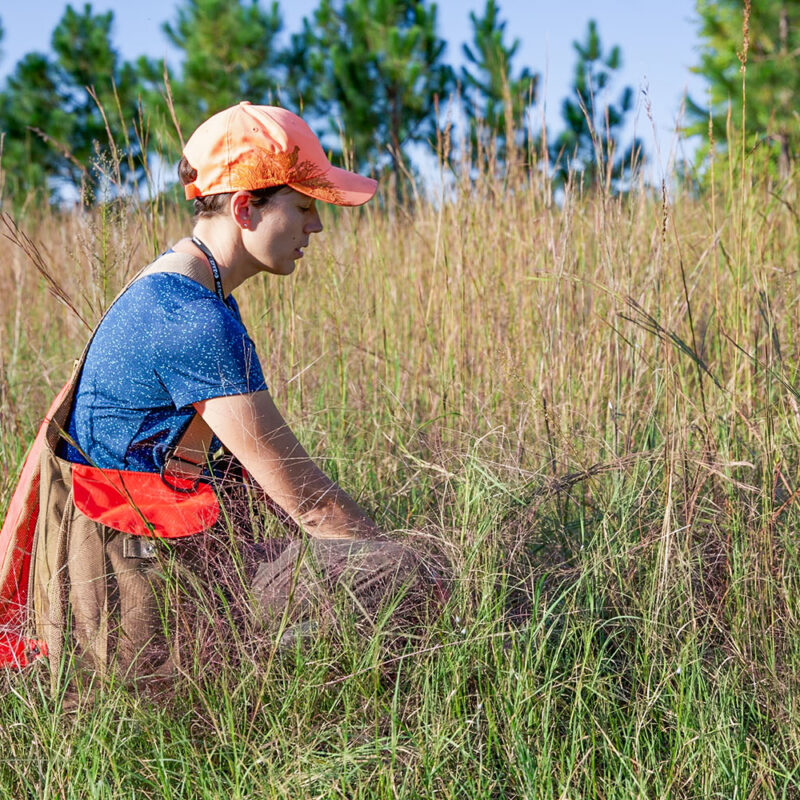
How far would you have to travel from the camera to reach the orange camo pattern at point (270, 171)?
5.12 ft

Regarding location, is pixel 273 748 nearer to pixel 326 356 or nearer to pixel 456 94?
pixel 326 356

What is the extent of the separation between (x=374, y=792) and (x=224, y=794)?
0.70 feet

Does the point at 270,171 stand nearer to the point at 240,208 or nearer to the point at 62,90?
the point at 240,208

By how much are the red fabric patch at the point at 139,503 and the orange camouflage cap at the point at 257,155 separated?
52 cm

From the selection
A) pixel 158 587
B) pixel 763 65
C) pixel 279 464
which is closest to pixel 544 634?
pixel 279 464

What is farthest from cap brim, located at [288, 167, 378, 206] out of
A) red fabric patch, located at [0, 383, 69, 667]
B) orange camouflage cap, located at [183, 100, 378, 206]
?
red fabric patch, located at [0, 383, 69, 667]

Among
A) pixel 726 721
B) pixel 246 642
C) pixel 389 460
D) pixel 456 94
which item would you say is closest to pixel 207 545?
pixel 246 642

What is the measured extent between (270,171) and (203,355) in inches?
14.3

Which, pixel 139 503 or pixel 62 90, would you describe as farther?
pixel 62 90

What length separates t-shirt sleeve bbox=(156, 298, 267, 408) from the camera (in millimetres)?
1428

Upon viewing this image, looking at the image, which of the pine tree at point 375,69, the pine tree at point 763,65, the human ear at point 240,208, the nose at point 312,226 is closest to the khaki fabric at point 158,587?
the human ear at point 240,208

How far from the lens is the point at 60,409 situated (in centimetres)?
148

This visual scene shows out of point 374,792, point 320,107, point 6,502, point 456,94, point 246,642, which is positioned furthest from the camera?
point 320,107

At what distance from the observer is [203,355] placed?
1428mm
